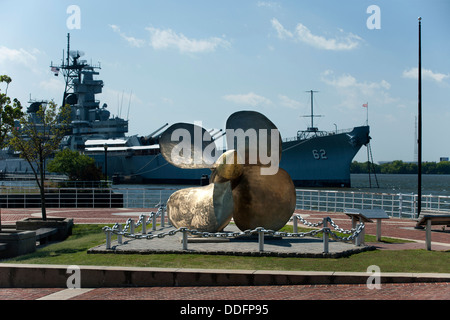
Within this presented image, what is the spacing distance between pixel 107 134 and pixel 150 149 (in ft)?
33.4

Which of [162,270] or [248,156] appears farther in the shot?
[248,156]

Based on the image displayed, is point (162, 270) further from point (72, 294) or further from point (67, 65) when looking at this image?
point (67, 65)

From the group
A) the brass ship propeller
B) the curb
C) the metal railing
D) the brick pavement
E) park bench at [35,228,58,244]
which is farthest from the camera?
the metal railing

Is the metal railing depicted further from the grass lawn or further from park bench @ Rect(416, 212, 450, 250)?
the grass lawn

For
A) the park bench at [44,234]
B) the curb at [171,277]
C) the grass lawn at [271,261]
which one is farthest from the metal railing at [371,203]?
the park bench at [44,234]

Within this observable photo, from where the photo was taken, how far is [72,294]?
291 inches

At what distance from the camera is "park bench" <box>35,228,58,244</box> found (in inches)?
490

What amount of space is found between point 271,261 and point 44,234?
6.40 m

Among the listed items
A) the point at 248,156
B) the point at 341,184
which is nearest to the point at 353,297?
the point at 248,156

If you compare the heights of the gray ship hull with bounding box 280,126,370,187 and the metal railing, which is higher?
the gray ship hull with bounding box 280,126,370,187

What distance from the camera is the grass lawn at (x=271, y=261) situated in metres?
8.24

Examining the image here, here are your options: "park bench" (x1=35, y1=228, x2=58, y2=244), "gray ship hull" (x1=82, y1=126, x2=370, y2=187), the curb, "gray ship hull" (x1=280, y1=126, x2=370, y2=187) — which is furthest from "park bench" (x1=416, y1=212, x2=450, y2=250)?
"gray ship hull" (x1=280, y1=126, x2=370, y2=187)

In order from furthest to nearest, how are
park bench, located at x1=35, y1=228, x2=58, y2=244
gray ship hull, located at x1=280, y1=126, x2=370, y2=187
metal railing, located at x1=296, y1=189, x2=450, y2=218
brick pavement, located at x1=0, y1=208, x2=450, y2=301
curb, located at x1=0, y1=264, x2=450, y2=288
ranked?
gray ship hull, located at x1=280, y1=126, x2=370, y2=187, metal railing, located at x1=296, y1=189, x2=450, y2=218, park bench, located at x1=35, y1=228, x2=58, y2=244, curb, located at x1=0, y1=264, x2=450, y2=288, brick pavement, located at x1=0, y1=208, x2=450, y2=301

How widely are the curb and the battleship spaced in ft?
156
